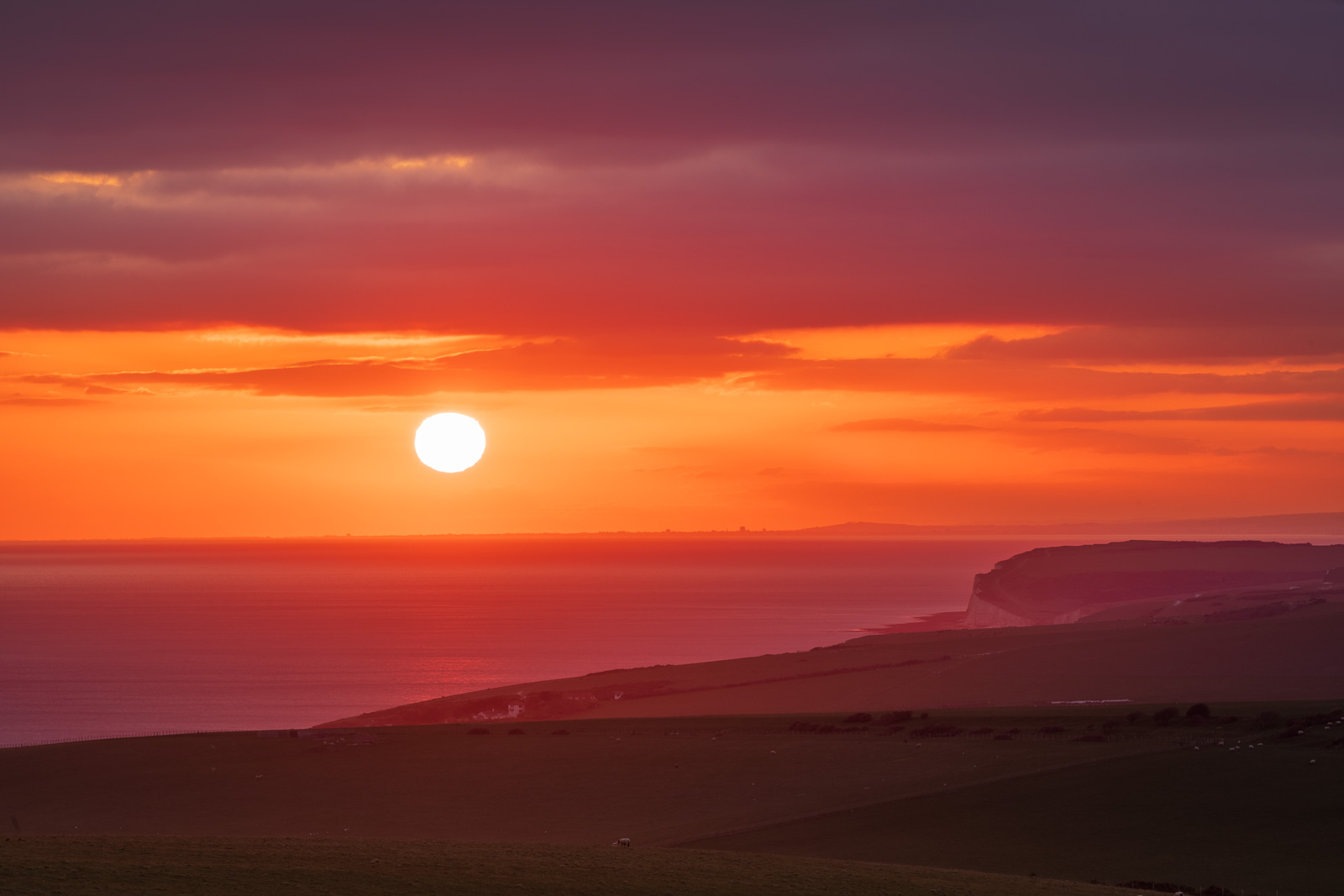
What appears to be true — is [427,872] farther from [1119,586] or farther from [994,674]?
[1119,586]

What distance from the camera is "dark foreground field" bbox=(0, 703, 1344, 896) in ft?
95.3

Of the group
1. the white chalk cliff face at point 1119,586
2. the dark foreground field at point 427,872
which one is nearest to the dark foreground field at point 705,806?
the dark foreground field at point 427,872

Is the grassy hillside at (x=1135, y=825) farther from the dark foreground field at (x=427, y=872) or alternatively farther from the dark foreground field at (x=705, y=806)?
the dark foreground field at (x=427, y=872)

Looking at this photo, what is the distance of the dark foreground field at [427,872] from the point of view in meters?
25.2

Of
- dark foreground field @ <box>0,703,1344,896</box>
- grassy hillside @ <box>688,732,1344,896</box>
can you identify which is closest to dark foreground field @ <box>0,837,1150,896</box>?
dark foreground field @ <box>0,703,1344,896</box>

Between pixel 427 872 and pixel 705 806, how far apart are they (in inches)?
881

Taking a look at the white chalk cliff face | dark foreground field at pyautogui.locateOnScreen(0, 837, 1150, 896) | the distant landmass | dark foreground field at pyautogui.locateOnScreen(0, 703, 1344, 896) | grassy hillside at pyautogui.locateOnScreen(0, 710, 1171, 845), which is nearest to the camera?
dark foreground field at pyautogui.locateOnScreen(0, 837, 1150, 896)

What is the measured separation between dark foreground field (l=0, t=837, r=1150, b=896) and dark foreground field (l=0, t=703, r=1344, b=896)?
111 millimetres

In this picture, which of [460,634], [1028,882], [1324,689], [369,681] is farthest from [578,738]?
[460,634]

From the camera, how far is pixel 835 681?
315 ft

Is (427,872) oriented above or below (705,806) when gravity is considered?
below

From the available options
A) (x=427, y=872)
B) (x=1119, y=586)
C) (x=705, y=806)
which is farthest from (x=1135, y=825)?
(x=1119, y=586)

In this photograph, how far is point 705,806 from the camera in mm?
49062

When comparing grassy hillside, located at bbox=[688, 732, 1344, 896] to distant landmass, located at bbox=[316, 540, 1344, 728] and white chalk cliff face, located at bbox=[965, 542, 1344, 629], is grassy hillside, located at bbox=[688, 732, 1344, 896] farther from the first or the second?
white chalk cliff face, located at bbox=[965, 542, 1344, 629]
